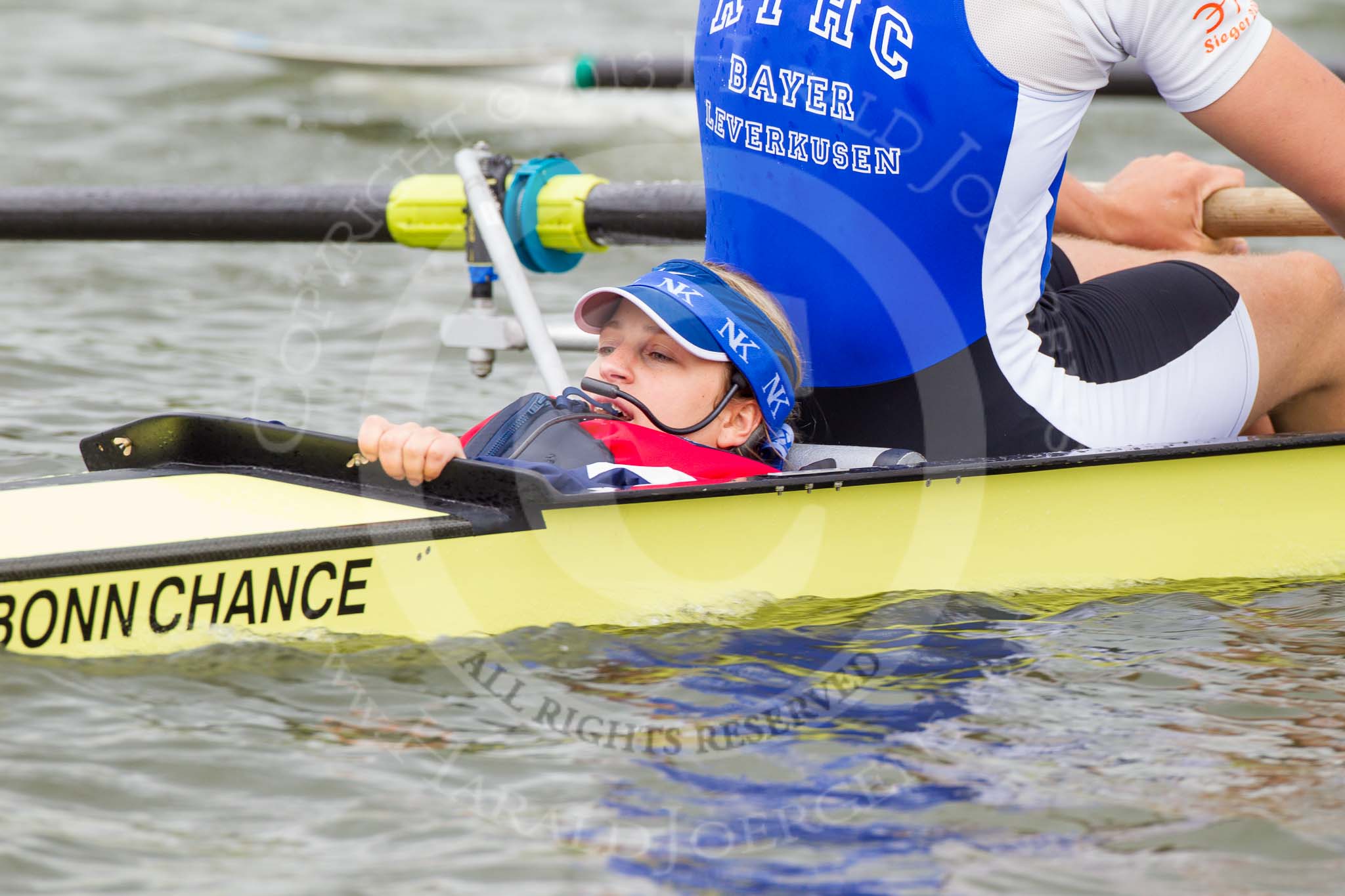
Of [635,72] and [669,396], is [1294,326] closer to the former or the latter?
[669,396]

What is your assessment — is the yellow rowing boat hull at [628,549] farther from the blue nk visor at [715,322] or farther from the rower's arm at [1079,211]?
the rower's arm at [1079,211]

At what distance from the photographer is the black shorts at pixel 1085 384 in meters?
2.83

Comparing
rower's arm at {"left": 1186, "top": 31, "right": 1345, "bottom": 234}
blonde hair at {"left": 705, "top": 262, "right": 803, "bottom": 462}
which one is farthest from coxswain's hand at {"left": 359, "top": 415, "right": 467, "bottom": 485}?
rower's arm at {"left": 1186, "top": 31, "right": 1345, "bottom": 234}

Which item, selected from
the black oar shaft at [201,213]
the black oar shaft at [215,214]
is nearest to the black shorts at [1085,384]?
the black oar shaft at [215,214]

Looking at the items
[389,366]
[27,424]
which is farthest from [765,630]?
[389,366]

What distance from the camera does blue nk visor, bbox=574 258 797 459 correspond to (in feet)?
8.80

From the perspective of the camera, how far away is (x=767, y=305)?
284 centimetres

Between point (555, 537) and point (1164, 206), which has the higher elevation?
point (1164, 206)

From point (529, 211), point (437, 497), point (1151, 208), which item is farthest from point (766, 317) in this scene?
point (529, 211)

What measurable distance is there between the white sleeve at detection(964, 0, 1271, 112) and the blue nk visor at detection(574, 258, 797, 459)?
0.59 m

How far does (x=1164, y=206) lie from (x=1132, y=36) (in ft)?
3.26

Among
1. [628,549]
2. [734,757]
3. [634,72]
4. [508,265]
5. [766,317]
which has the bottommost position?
[734,757]

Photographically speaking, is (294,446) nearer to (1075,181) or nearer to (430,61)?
(1075,181)

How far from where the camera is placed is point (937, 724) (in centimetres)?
242
